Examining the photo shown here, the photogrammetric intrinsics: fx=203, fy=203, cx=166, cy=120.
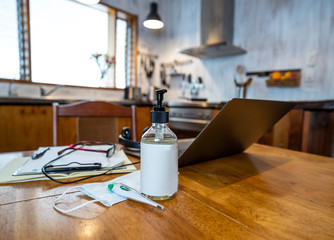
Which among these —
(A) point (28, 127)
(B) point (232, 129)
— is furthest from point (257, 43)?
(A) point (28, 127)

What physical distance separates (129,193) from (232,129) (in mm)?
320

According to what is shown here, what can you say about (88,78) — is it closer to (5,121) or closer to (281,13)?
(5,121)

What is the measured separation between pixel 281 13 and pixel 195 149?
9.12ft

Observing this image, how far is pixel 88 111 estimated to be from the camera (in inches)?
44.4

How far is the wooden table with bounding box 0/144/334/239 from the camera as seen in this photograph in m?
0.28

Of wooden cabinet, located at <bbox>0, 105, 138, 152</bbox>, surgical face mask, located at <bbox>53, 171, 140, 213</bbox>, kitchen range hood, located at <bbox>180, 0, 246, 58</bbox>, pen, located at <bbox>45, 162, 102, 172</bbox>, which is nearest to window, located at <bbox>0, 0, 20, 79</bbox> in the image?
wooden cabinet, located at <bbox>0, 105, 138, 152</bbox>

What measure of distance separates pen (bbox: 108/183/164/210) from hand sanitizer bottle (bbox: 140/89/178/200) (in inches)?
0.6

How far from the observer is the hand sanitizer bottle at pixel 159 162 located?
35 cm

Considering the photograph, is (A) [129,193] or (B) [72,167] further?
(B) [72,167]

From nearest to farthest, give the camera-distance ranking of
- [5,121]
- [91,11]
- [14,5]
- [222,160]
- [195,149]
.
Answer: [195,149] → [222,160] → [5,121] → [14,5] → [91,11]

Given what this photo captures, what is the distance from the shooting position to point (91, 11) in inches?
123

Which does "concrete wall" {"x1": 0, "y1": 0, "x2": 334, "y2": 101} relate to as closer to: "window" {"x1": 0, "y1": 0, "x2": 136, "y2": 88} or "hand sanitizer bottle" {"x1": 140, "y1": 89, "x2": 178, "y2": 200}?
"window" {"x1": 0, "y1": 0, "x2": 136, "y2": 88}

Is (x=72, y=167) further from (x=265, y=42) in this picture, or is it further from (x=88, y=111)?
(x=265, y=42)

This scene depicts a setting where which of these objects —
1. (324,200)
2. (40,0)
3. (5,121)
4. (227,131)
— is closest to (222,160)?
(227,131)
